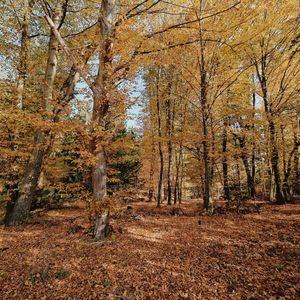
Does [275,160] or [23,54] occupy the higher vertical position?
[23,54]

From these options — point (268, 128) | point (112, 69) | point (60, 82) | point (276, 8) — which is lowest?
point (268, 128)

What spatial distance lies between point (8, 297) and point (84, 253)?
1.63 m

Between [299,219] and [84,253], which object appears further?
[299,219]

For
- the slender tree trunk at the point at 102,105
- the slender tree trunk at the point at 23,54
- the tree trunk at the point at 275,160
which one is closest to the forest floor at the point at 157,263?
the slender tree trunk at the point at 102,105

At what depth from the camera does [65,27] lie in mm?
8836

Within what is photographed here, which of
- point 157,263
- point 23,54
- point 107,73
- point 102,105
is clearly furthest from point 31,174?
point 157,263

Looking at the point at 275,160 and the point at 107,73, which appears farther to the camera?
the point at 275,160

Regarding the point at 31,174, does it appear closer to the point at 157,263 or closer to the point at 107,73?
the point at 107,73

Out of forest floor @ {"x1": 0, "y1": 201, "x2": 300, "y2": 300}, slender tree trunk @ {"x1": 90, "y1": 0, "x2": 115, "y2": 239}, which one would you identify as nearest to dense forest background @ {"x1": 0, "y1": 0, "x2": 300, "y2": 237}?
slender tree trunk @ {"x1": 90, "y1": 0, "x2": 115, "y2": 239}

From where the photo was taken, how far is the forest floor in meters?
2.96

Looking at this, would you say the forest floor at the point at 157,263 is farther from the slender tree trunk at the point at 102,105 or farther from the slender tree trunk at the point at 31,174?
the slender tree trunk at the point at 31,174

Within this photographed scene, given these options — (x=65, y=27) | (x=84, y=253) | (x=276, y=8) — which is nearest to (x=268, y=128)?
(x=276, y=8)

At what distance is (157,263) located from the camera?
152 inches

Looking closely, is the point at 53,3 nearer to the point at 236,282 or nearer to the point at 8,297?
the point at 8,297
